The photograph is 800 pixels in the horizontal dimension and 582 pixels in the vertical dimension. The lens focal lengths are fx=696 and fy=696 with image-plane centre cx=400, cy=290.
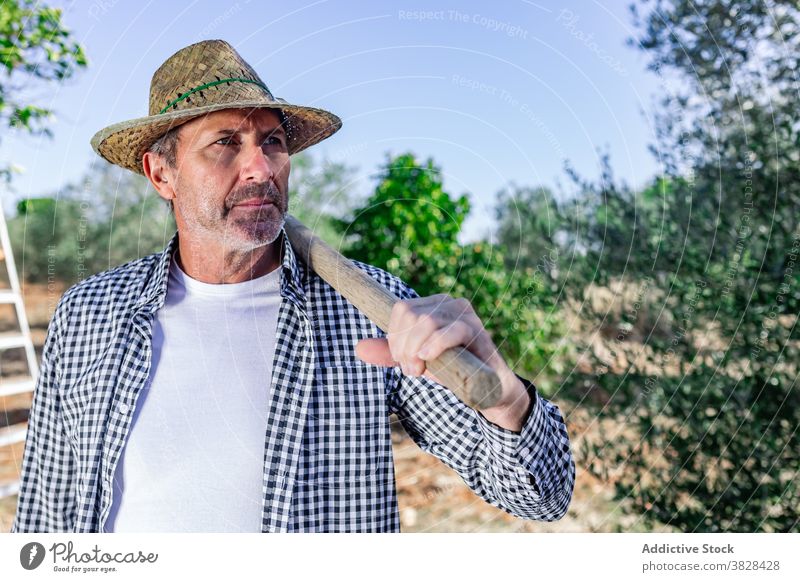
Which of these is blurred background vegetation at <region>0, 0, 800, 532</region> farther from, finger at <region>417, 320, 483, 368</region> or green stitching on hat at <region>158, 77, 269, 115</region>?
finger at <region>417, 320, 483, 368</region>

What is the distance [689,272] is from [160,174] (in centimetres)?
95

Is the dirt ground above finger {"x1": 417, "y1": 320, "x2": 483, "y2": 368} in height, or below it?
below

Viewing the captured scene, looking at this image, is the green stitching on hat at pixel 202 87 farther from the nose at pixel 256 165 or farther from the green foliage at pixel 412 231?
the green foliage at pixel 412 231

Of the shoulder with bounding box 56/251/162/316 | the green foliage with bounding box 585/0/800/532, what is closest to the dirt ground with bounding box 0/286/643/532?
the green foliage with bounding box 585/0/800/532

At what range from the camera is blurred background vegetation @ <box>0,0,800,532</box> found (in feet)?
4.07

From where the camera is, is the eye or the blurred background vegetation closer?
the eye

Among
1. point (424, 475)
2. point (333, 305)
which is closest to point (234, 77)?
point (333, 305)

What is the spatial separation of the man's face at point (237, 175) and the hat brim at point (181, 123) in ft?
0.07

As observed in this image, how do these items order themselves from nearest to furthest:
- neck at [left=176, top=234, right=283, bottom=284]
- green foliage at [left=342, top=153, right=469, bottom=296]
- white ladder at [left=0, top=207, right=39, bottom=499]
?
neck at [left=176, top=234, right=283, bottom=284], green foliage at [left=342, top=153, right=469, bottom=296], white ladder at [left=0, top=207, right=39, bottom=499]

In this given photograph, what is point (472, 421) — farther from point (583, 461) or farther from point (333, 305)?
point (583, 461)

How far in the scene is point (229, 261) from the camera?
1010 millimetres

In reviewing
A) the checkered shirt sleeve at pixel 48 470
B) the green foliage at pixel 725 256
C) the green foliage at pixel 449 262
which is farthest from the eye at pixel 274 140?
the green foliage at pixel 725 256

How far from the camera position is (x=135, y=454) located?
0.95 metres

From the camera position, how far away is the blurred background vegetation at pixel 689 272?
1240mm
